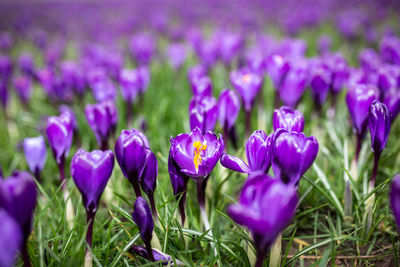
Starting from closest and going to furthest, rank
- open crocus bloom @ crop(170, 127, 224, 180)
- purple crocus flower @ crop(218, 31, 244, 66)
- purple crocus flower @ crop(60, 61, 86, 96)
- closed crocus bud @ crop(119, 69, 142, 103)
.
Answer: open crocus bloom @ crop(170, 127, 224, 180) < closed crocus bud @ crop(119, 69, 142, 103) < purple crocus flower @ crop(60, 61, 86, 96) < purple crocus flower @ crop(218, 31, 244, 66)

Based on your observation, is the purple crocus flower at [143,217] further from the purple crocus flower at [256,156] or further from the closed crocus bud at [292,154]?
the closed crocus bud at [292,154]

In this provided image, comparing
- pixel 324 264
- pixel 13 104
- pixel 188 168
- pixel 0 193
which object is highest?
pixel 0 193

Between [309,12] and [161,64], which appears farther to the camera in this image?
Answer: [309,12]

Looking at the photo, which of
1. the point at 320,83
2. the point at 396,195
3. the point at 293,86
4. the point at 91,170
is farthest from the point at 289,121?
the point at 320,83

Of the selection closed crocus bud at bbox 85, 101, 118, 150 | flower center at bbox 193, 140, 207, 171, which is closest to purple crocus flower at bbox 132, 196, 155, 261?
flower center at bbox 193, 140, 207, 171

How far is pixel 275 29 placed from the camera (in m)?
8.84

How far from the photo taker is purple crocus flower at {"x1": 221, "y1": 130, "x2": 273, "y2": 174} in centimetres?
131

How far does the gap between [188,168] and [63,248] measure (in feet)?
2.35

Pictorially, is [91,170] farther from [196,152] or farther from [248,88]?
[248,88]

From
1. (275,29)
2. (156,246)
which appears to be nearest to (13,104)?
(156,246)

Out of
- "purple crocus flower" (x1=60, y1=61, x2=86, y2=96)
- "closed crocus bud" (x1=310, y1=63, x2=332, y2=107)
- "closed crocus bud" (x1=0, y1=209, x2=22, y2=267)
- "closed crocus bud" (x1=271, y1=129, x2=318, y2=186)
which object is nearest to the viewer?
"closed crocus bud" (x1=0, y1=209, x2=22, y2=267)

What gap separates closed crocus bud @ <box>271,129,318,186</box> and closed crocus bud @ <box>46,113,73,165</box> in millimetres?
1258

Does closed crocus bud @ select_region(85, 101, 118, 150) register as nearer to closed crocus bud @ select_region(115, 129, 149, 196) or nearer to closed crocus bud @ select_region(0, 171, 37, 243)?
closed crocus bud @ select_region(115, 129, 149, 196)

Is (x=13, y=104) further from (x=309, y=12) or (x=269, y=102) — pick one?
(x=309, y=12)
